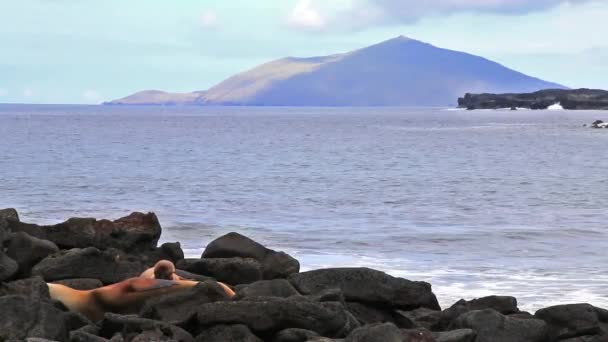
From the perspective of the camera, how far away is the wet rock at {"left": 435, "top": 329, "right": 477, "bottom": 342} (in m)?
10.2

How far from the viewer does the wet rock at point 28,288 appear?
10.6 meters

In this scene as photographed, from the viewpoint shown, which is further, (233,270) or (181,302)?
(233,270)

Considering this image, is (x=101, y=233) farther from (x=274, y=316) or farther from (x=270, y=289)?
(x=274, y=316)

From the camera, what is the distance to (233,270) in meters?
12.9

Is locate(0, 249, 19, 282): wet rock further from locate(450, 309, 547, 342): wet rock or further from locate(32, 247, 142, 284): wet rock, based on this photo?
locate(450, 309, 547, 342): wet rock

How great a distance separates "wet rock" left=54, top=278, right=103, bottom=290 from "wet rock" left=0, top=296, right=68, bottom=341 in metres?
1.97

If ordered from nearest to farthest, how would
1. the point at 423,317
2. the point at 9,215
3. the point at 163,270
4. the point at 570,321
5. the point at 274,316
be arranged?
the point at 274,316
the point at 163,270
the point at 570,321
the point at 423,317
the point at 9,215

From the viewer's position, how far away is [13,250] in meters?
12.7

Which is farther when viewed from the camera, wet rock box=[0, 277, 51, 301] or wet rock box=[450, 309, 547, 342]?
wet rock box=[450, 309, 547, 342]

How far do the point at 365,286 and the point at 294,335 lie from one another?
225cm

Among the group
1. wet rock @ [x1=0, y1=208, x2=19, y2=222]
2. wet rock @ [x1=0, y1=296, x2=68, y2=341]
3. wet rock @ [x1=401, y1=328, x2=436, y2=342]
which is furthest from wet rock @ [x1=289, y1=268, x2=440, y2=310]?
wet rock @ [x1=0, y1=208, x2=19, y2=222]

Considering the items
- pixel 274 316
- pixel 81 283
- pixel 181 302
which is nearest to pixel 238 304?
pixel 274 316

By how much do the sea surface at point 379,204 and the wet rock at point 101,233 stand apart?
14.1 ft

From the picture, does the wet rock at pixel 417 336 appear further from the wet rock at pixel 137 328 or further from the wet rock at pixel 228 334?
the wet rock at pixel 137 328
